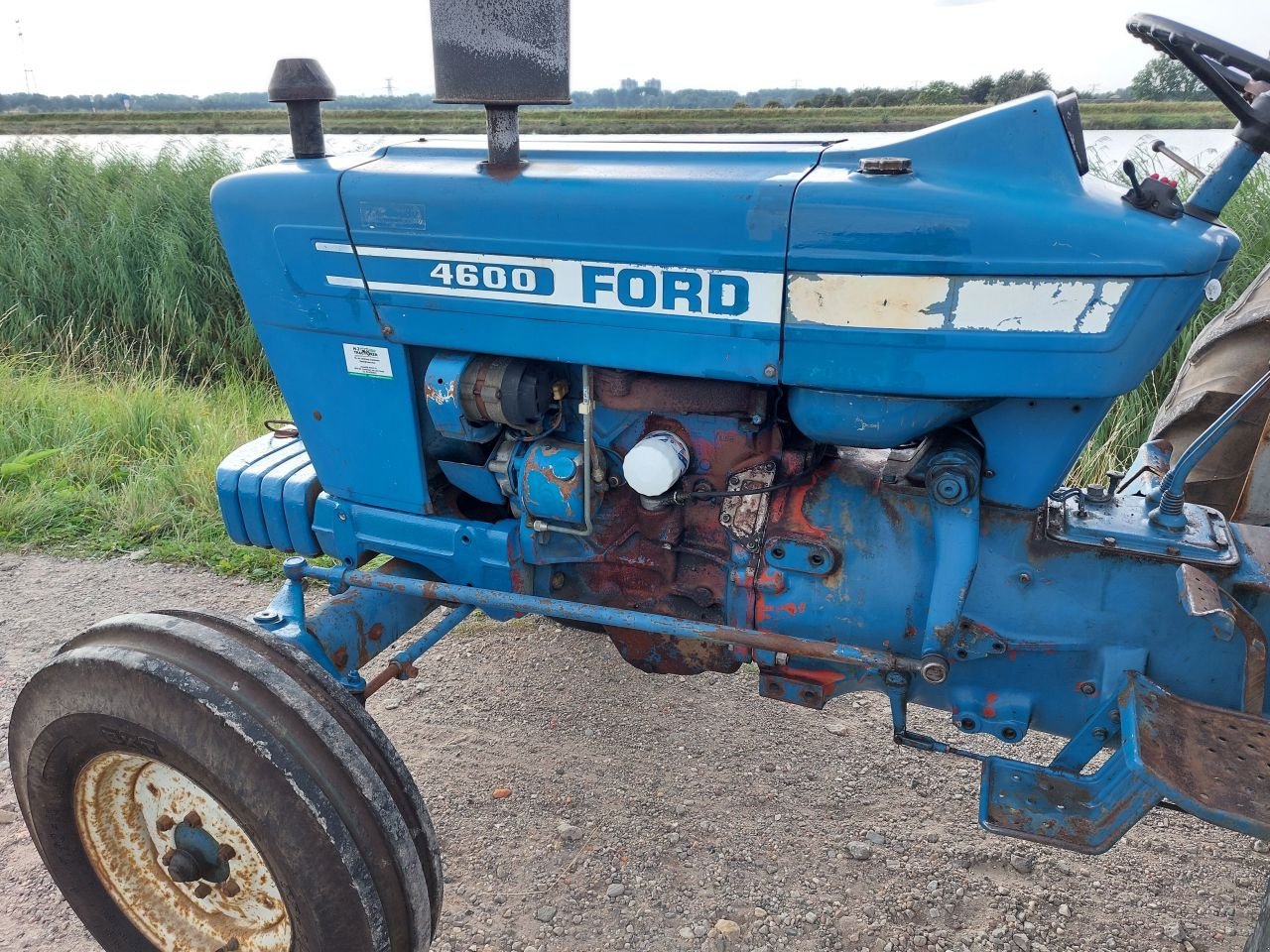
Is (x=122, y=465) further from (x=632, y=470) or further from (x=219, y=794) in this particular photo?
(x=632, y=470)

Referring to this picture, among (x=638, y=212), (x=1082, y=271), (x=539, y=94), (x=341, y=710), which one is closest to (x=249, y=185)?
(x=539, y=94)

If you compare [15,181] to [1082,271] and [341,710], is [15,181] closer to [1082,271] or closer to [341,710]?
[341,710]

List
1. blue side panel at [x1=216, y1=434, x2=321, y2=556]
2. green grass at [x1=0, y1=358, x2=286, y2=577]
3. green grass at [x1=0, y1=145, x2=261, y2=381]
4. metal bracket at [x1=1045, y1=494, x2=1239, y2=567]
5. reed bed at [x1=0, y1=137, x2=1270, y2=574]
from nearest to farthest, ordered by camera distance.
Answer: metal bracket at [x1=1045, y1=494, x2=1239, y2=567], blue side panel at [x1=216, y1=434, x2=321, y2=556], green grass at [x1=0, y1=358, x2=286, y2=577], reed bed at [x1=0, y1=137, x2=1270, y2=574], green grass at [x1=0, y1=145, x2=261, y2=381]

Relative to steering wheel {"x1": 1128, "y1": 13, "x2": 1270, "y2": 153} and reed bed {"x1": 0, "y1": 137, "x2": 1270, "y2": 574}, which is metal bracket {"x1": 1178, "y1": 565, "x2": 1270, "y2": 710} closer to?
steering wheel {"x1": 1128, "y1": 13, "x2": 1270, "y2": 153}

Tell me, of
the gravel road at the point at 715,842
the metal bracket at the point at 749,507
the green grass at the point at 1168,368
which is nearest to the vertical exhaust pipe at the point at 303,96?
the metal bracket at the point at 749,507

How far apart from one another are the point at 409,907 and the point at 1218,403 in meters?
2.05

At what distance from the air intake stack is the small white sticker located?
546 millimetres

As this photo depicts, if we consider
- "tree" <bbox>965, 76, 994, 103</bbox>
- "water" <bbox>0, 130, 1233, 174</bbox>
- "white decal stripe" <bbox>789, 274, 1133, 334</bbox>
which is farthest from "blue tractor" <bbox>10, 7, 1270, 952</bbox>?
"tree" <bbox>965, 76, 994, 103</bbox>

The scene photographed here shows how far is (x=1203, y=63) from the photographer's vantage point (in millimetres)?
1627

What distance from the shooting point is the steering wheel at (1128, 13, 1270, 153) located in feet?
5.15

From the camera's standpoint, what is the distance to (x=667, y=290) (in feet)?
5.88

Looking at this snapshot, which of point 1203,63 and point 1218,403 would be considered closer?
point 1203,63

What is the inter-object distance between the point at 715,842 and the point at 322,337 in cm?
149

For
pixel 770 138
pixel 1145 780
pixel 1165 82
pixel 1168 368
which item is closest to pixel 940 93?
pixel 1168 368
